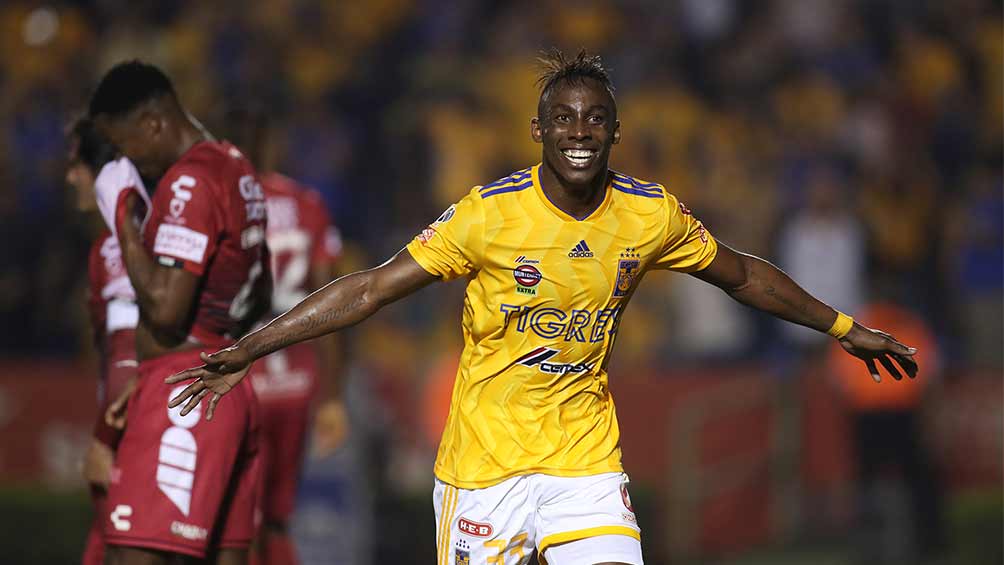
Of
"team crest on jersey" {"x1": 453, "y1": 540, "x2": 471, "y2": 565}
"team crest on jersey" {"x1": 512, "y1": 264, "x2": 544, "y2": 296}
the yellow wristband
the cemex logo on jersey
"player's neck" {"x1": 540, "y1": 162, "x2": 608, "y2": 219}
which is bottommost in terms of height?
"team crest on jersey" {"x1": 453, "y1": 540, "x2": 471, "y2": 565}

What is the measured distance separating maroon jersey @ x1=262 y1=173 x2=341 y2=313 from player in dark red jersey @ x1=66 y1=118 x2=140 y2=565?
1279mm

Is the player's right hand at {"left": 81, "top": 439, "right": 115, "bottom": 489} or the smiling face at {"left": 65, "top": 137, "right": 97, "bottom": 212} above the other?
the smiling face at {"left": 65, "top": 137, "right": 97, "bottom": 212}

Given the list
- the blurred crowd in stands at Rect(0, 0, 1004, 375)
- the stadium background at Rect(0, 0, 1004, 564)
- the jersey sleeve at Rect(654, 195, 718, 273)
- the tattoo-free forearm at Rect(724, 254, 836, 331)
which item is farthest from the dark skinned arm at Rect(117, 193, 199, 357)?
the blurred crowd in stands at Rect(0, 0, 1004, 375)

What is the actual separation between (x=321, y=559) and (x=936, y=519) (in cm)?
481

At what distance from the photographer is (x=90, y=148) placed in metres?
6.99

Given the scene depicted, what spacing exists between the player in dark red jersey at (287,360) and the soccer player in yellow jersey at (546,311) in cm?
234

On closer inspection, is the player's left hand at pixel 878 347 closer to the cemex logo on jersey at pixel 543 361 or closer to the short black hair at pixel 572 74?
the cemex logo on jersey at pixel 543 361

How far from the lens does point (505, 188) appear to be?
557 centimetres

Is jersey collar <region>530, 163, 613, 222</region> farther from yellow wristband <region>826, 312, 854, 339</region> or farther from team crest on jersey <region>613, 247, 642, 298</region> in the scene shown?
yellow wristband <region>826, 312, 854, 339</region>

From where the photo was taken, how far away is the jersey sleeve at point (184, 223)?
20.1ft

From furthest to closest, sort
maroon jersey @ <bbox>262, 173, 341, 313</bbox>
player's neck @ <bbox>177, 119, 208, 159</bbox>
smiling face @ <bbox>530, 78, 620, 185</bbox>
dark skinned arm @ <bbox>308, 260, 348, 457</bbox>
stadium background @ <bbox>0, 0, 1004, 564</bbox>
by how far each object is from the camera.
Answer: stadium background @ <bbox>0, 0, 1004, 564</bbox> → dark skinned arm @ <bbox>308, 260, 348, 457</bbox> → maroon jersey @ <bbox>262, 173, 341, 313</bbox> → player's neck @ <bbox>177, 119, 208, 159</bbox> → smiling face @ <bbox>530, 78, 620, 185</bbox>

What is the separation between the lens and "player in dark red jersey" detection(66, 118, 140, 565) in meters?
6.89

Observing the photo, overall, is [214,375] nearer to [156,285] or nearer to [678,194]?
[156,285]

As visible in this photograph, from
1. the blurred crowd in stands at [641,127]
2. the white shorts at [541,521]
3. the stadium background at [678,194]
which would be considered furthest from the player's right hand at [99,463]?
the blurred crowd in stands at [641,127]
